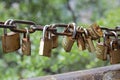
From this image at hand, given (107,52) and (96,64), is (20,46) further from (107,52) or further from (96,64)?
(96,64)

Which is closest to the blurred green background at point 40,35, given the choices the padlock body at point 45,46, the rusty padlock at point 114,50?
the rusty padlock at point 114,50

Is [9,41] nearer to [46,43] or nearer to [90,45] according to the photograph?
[46,43]

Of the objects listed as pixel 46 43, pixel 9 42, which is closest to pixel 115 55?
pixel 46 43

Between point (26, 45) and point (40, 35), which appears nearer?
point (26, 45)

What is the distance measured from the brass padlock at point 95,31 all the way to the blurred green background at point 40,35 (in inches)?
37.3

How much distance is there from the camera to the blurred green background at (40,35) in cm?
220

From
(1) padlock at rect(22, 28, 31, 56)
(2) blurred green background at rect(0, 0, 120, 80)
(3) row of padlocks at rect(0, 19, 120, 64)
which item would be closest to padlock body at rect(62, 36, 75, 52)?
(3) row of padlocks at rect(0, 19, 120, 64)

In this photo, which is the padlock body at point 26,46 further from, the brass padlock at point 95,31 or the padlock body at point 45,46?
the brass padlock at point 95,31

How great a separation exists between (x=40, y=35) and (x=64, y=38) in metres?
1.06

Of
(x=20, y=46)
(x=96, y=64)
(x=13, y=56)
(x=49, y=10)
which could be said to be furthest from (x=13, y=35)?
(x=49, y=10)

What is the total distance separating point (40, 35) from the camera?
1.96m

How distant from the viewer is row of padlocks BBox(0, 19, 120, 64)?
0.80 m

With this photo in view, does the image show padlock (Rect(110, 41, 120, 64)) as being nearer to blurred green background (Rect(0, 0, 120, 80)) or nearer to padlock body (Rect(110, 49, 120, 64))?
padlock body (Rect(110, 49, 120, 64))

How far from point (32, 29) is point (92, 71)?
188 millimetres
